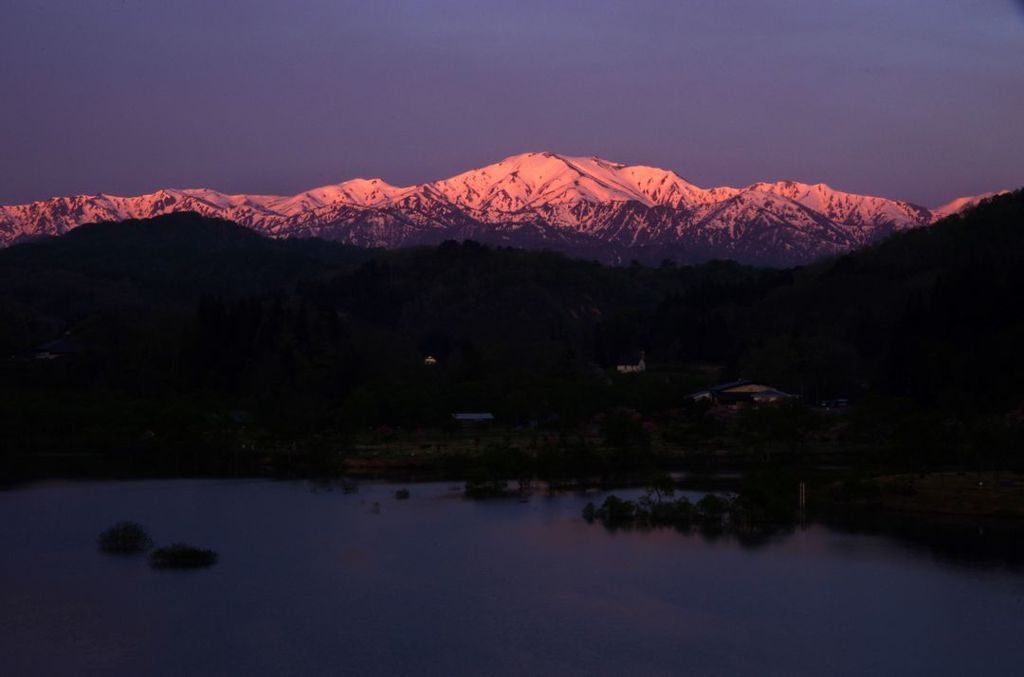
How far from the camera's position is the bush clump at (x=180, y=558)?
36.9m

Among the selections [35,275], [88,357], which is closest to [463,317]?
[35,275]

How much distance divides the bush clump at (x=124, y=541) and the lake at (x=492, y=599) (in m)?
0.67

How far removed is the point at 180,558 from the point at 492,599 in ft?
30.9

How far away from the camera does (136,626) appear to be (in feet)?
99.2

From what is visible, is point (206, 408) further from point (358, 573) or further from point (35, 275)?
point (35, 275)

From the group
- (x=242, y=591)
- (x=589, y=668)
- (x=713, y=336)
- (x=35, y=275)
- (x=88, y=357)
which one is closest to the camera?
(x=589, y=668)

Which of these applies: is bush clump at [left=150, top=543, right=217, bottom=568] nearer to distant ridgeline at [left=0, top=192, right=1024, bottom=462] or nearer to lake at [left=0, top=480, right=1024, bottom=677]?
lake at [left=0, top=480, right=1024, bottom=677]

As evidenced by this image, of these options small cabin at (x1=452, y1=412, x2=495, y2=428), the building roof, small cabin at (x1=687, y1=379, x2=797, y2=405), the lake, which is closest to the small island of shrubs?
the lake

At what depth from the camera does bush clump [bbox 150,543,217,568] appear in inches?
1452

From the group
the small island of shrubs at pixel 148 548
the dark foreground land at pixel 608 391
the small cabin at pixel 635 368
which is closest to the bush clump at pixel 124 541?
the small island of shrubs at pixel 148 548

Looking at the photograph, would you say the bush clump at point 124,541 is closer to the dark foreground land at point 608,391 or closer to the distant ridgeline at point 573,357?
the dark foreground land at point 608,391

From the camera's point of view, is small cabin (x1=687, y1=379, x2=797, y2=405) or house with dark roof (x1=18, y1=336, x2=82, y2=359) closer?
small cabin (x1=687, y1=379, x2=797, y2=405)

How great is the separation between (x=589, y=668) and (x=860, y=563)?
41.6ft

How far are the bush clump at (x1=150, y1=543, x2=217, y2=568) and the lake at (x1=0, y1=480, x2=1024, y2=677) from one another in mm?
415
